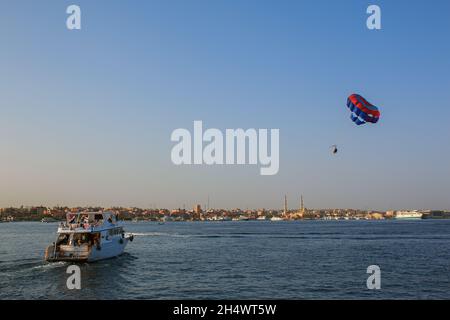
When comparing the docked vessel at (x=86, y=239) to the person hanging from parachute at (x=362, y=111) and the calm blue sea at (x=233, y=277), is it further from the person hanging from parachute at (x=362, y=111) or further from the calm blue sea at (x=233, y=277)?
the person hanging from parachute at (x=362, y=111)

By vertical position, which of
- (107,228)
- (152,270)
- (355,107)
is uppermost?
(355,107)

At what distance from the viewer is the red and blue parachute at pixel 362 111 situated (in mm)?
44719

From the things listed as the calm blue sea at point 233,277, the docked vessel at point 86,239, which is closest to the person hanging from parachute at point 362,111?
the calm blue sea at point 233,277

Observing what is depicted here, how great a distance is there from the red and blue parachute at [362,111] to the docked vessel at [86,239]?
33065mm

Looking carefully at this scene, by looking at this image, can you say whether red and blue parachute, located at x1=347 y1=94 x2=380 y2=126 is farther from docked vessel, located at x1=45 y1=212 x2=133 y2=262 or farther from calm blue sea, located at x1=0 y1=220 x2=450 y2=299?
docked vessel, located at x1=45 y1=212 x2=133 y2=262

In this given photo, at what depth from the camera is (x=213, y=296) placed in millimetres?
35062

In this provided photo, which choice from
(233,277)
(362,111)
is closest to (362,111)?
(362,111)

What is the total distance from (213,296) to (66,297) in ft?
36.2

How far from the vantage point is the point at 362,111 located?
4481 centimetres

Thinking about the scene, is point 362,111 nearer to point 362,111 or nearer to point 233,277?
point 362,111
